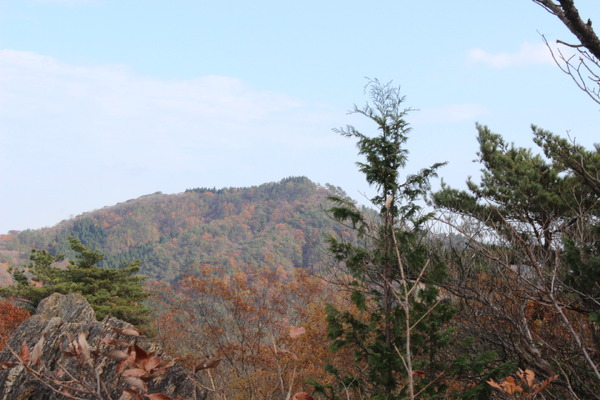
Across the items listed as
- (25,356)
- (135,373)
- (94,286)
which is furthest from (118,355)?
(94,286)

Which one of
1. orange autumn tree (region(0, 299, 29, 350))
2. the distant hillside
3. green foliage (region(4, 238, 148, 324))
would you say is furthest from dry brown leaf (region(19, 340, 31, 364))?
the distant hillside

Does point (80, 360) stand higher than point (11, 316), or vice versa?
point (80, 360)

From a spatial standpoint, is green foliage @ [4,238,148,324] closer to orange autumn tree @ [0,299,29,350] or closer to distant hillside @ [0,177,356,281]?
orange autumn tree @ [0,299,29,350]

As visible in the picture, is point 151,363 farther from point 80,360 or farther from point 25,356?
point 25,356

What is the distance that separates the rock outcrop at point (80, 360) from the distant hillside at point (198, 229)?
6981 cm

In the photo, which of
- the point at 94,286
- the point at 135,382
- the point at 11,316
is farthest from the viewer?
the point at 94,286

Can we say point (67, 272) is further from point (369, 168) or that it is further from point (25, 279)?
point (369, 168)

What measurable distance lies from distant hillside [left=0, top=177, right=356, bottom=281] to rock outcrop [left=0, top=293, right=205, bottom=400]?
69810 mm

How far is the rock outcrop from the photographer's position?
138cm

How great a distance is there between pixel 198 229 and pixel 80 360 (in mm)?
115387

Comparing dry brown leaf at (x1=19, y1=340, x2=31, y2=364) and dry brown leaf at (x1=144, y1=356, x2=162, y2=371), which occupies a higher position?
dry brown leaf at (x1=19, y1=340, x2=31, y2=364)

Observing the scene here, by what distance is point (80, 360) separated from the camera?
1.38 metres

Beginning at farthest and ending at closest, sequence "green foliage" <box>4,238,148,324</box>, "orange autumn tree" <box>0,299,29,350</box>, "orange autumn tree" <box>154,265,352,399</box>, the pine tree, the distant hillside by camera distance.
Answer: the distant hillside, "green foliage" <box>4,238,148,324</box>, "orange autumn tree" <box>0,299,29,350</box>, "orange autumn tree" <box>154,265,352,399</box>, the pine tree

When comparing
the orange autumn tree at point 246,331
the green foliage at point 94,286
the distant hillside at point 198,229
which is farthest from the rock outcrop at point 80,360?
the distant hillside at point 198,229
